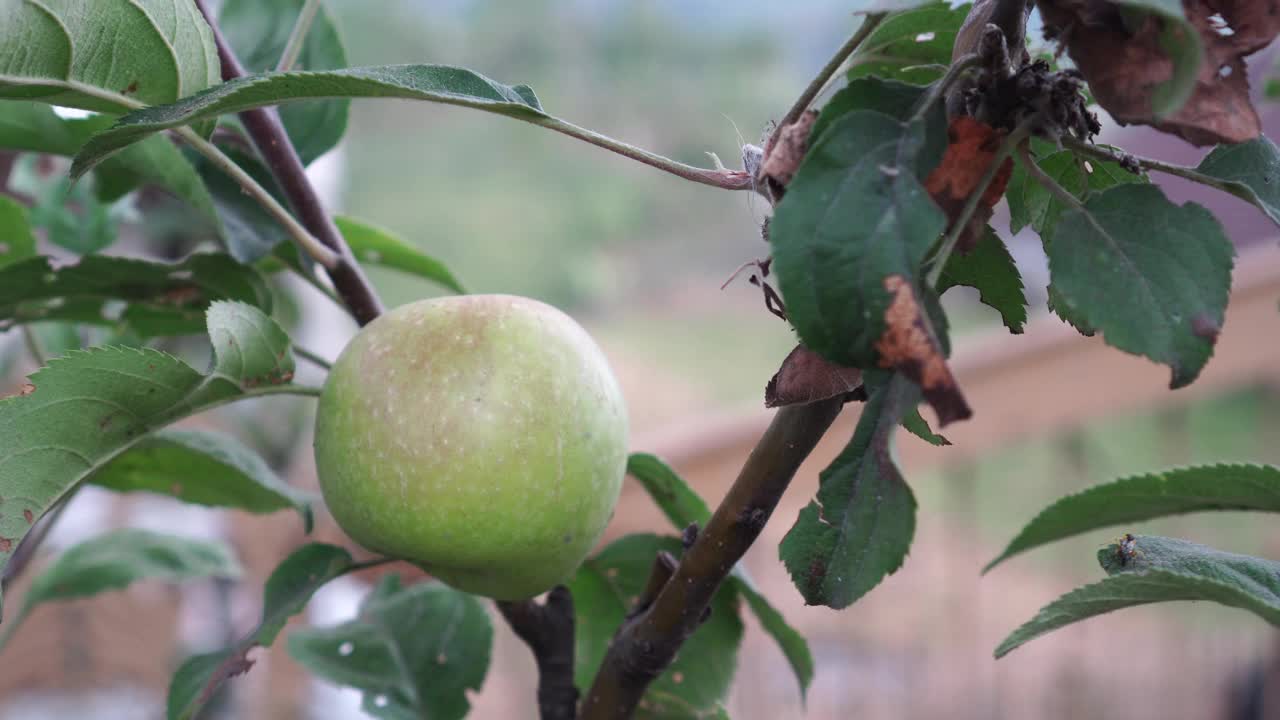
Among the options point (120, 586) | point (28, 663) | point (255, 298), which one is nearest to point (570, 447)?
point (255, 298)

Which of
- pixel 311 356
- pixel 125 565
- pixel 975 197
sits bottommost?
pixel 125 565

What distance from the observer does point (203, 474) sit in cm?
63

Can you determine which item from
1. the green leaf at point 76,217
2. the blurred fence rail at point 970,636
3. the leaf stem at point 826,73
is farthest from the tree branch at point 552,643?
the blurred fence rail at point 970,636

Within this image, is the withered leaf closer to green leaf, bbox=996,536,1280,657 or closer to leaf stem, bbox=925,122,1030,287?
leaf stem, bbox=925,122,1030,287

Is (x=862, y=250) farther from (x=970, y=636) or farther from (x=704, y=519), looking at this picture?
(x=970, y=636)

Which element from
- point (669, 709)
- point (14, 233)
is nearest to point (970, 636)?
point (669, 709)

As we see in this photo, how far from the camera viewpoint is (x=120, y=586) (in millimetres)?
799

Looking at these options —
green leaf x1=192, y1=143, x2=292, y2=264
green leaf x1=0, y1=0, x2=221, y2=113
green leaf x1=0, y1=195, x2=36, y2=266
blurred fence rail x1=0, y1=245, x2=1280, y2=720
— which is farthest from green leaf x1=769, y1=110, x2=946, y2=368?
blurred fence rail x1=0, y1=245, x2=1280, y2=720

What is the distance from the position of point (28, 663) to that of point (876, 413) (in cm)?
186

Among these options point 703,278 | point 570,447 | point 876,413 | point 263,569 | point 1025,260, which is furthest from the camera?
point 703,278

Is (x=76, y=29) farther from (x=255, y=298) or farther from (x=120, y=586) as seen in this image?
(x=120, y=586)

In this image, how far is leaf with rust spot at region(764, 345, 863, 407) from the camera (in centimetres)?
36

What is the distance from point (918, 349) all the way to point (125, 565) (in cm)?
68

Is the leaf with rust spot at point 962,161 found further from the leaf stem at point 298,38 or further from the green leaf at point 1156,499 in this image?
the leaf stem at point 298,38
